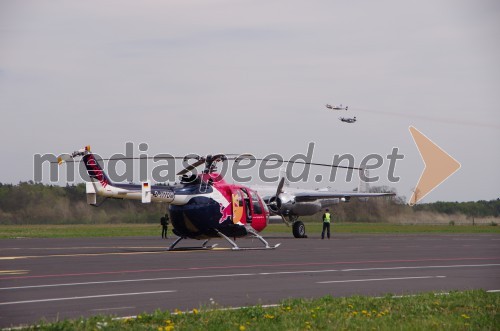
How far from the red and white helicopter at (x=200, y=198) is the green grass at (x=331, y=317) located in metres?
15.4

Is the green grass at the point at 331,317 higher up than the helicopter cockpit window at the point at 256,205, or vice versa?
the helicopter cockpit window at the point at 256,205

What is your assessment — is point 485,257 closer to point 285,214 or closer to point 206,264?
point 206,264

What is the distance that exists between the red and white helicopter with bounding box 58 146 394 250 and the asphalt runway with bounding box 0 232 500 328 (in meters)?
1.83

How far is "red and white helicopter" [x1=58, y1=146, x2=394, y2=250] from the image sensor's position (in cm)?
2897

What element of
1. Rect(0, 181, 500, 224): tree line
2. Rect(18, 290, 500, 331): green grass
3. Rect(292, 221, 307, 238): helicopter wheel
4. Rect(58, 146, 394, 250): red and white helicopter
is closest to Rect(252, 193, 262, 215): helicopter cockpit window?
Rect(58, 146, 394, 250): red and white helicopter

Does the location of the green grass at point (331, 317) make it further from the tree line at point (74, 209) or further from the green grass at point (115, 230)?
the tree line at point (74, 209)

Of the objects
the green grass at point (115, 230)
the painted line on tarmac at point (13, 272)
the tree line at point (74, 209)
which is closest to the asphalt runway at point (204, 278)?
the painted line on tarmac at point (13, 272)

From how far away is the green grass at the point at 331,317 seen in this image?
11875 millimetres

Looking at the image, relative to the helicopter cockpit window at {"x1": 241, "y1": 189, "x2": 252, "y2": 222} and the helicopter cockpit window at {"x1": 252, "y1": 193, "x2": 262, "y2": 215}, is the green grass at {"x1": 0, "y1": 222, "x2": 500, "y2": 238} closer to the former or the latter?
the helicopter cockpit window at {"x1": 252, "y1": 193, "x2": 262, "y2": 215}

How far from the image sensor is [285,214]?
48438 millimetres

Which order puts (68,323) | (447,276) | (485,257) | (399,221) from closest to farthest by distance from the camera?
(68,323)
(447,276)
(485,257)
(399,221)

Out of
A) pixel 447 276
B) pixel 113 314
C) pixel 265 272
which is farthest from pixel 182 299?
pixel 447 276

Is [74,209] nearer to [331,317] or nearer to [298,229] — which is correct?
[298,229]

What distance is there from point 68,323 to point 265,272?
9.97m
